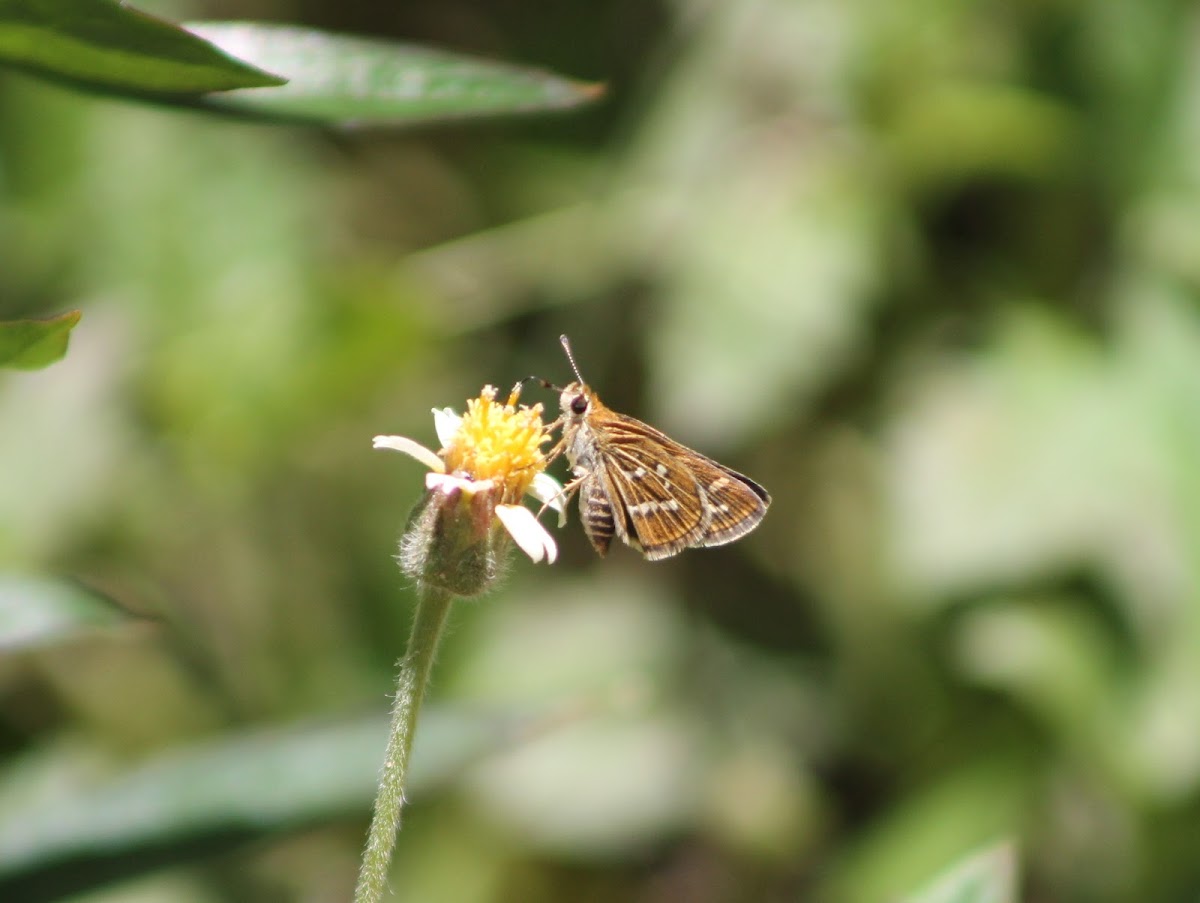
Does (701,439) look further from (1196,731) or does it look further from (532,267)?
(1196,731)

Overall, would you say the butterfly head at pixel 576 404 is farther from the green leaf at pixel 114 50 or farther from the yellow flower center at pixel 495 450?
the green leaf at pixel 114 50

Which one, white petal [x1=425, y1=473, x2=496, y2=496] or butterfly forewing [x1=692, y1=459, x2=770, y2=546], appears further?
butterfly forewing [x1=692, y1=459, x2=770, y2=546]

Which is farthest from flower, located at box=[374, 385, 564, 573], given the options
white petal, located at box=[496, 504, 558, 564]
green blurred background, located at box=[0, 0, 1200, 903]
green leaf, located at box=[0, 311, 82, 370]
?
green blurred background, located at box=[0, 0, 1200, 903]

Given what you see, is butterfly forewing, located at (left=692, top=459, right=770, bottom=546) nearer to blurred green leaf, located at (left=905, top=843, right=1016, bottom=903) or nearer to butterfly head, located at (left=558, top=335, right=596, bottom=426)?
butterfly head, located at (left=558, top=335, right=596, bottom=426)

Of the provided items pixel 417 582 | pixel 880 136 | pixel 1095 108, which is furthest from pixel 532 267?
pixel 417 582

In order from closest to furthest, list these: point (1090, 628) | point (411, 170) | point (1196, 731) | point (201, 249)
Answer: point (1196, 731) → point (1090, 628) → point (201, 249) → point (411, 170)

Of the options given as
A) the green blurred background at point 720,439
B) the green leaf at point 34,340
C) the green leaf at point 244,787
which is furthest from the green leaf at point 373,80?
the green blurred background at point 720,439

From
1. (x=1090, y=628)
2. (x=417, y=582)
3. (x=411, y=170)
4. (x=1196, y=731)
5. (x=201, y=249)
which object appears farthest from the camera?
(x=411, y=170)
